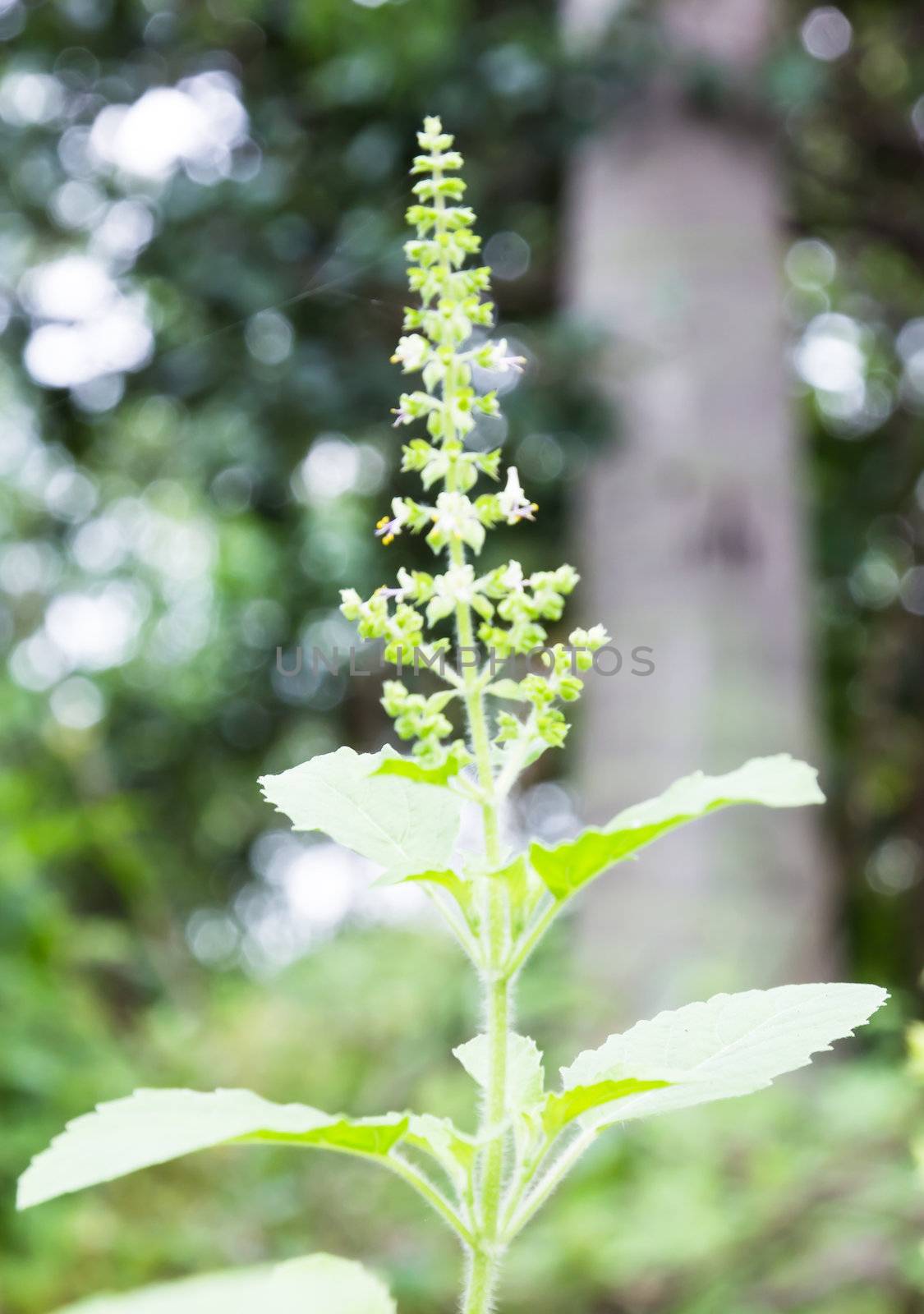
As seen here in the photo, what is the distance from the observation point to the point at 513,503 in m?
0.54

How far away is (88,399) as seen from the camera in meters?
3.74

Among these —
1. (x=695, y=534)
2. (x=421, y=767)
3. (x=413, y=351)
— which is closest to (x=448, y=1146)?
(x=421, y=767)

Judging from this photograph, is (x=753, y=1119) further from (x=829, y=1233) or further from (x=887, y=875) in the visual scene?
(x=887, y=875)

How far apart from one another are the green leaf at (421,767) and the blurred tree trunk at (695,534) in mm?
2419

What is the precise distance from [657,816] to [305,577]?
148 inches

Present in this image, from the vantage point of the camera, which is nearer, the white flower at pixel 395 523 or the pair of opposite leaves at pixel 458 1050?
the pair of opposite leaves at pixel 458 1050

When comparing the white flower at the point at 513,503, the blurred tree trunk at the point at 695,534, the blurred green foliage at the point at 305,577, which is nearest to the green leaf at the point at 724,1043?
the white flower at the point at 513,503

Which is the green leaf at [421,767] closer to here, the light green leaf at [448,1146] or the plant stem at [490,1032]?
the plant stem at [490,1032]

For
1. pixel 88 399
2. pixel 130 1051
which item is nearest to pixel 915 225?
pixel 88 399

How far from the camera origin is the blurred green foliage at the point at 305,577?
211cm

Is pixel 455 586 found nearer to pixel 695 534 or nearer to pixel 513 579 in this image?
pixel 513 579

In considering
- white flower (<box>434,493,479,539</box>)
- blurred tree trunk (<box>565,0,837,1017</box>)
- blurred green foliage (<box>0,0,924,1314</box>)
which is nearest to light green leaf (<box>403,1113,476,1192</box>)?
white flower (<box>434,493,479,539</box>)

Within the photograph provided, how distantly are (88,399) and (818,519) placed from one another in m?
2.76

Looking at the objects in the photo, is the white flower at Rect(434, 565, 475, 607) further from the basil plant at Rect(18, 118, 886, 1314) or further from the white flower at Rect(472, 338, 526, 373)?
the white flower at Rect(472, 338, 526, 373)
